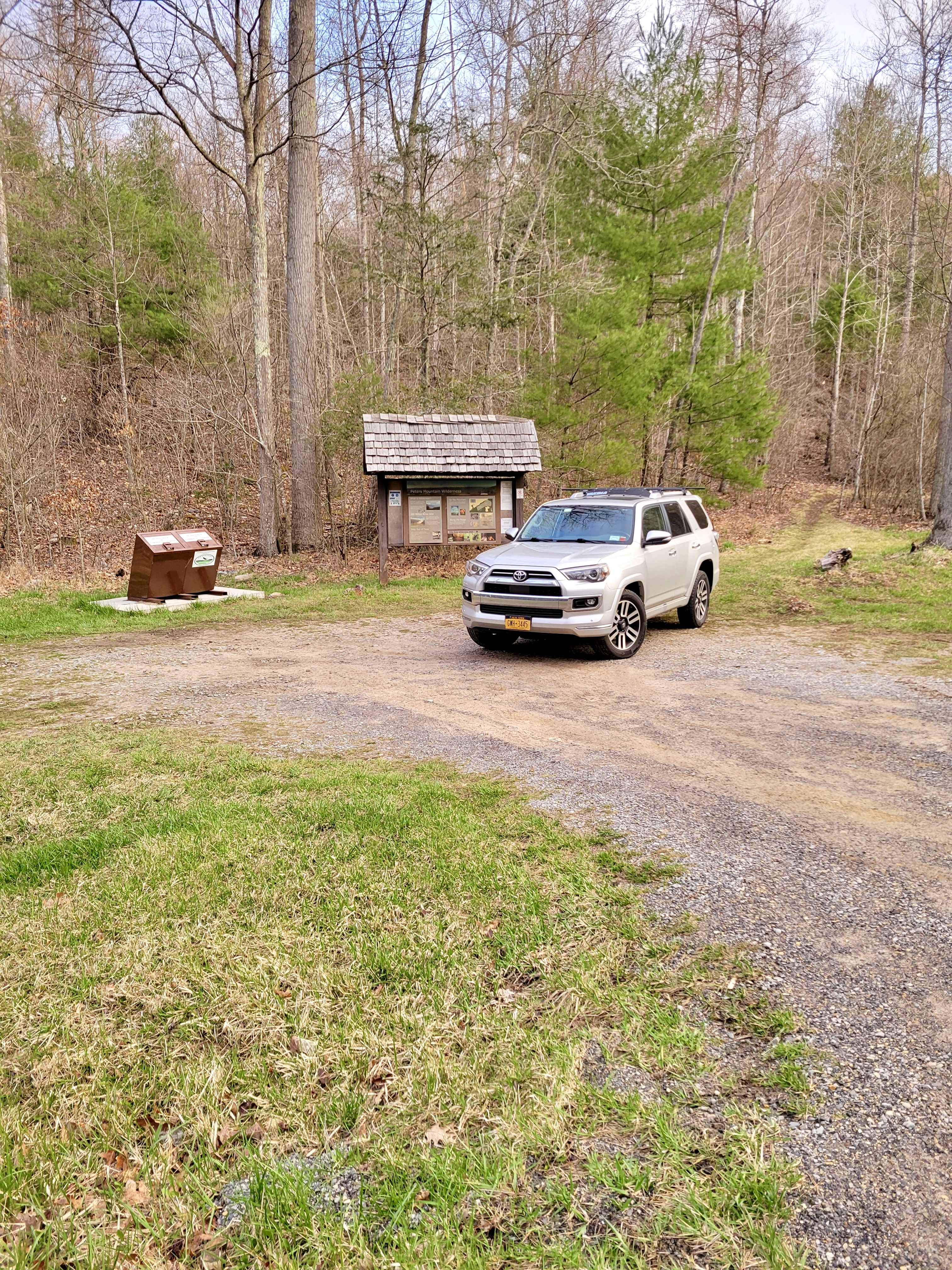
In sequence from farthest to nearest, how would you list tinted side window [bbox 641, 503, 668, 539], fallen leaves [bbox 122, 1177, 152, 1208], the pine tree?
the pine tree
tinted side window [bbox 641, 503, 668, 539]
fallen leaves [bbox 122, 1177, 152, 1208]

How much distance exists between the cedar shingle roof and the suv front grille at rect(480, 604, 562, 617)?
6443 mm

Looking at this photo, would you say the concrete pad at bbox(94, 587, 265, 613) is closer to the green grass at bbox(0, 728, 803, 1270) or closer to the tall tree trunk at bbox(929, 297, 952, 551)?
the green grass at bbox(0, 728, 803, 1270)

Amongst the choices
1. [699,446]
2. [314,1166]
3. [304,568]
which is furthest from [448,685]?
[699,446]

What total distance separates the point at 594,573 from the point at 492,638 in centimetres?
179

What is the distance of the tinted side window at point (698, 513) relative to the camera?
12047mm

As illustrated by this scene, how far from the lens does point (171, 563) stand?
543 inches

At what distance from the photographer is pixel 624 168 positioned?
22.8 metres

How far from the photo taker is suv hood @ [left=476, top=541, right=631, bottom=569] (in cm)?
938

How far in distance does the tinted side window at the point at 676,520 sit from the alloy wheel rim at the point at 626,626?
1712mm

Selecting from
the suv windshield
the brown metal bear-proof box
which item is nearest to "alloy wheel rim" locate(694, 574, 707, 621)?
the suv windshield

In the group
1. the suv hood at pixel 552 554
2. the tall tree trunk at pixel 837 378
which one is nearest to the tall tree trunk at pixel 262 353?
the suv hood at pixel 552 554

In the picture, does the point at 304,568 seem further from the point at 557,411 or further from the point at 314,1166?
the point at 314,1166

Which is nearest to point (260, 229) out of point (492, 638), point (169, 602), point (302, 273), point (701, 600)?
point (302, 273)

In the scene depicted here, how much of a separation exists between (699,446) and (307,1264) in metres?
25.0
